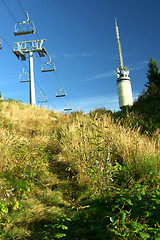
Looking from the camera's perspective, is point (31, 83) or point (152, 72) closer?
point (31, 83)

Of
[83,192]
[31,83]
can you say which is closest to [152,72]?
[31,83]

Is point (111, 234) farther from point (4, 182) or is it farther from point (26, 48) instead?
point (26, 48)

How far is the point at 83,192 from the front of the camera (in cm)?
377

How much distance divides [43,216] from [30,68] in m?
17.7

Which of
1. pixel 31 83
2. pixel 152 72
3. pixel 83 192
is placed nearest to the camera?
pixel 83 192

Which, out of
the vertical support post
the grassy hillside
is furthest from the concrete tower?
the grassy hillside

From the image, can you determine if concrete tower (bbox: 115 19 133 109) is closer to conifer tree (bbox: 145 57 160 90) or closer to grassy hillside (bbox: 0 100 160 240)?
conifer tree (bbox: 145 57 160 90)

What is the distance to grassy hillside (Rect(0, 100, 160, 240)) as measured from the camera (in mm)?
2366

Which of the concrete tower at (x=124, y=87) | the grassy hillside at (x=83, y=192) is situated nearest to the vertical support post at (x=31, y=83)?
the grassy hillside at (x=83, y=192)

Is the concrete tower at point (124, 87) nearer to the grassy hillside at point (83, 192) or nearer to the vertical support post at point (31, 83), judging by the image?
the vertical support post at point (31, 83)

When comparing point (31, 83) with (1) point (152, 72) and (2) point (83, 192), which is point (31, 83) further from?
(1) point (152, 72)

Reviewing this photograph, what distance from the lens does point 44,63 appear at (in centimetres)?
1952

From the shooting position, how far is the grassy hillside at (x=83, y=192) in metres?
2.37

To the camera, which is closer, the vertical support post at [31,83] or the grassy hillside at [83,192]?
the grassy hillside at [83,192]
